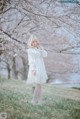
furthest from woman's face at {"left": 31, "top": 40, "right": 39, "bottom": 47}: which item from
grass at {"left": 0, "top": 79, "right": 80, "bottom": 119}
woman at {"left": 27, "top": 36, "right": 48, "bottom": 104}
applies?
grass at {"left": 0, "top": 79, "right": 80, "bottom": 119}

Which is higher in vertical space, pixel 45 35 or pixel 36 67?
pixel 45 35

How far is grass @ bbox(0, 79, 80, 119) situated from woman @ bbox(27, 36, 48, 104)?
4cm

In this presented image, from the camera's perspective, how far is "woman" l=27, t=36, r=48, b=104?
1.59 meters

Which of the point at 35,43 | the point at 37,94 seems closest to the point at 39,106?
the point at 37,94

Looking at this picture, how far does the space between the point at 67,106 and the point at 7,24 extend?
2.23 ft

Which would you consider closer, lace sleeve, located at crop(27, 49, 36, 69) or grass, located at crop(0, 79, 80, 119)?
grass, located at crop(0, 79, 80, 119)

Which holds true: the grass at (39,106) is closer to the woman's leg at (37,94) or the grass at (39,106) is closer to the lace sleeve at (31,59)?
the woman's leg at (37,94)

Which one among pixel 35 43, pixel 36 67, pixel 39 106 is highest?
pixel 35 43

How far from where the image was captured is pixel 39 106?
1.55 meters

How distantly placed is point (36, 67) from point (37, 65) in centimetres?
2

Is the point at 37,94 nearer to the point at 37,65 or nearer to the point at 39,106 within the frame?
the point at 39,106

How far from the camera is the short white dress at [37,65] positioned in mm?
1593

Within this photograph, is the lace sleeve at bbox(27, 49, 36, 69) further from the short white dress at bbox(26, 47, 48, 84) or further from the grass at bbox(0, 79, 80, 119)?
the grass at bbox(0, 79, 80, 119)

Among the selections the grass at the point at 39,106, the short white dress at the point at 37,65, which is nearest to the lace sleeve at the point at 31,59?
the short white dress at the point at 37,65
